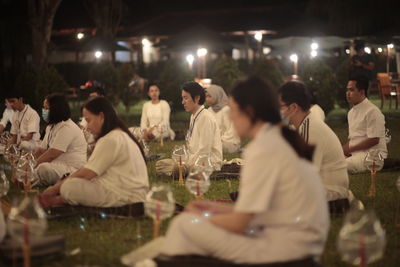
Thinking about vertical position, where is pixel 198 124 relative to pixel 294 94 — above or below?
below

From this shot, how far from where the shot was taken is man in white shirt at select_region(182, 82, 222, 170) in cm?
1000

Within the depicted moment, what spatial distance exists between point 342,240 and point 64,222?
354cm

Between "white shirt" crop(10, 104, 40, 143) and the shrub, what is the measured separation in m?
9.08

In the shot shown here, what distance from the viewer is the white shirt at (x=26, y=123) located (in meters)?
12.6

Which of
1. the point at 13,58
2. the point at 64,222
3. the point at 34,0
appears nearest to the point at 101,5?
the point at 13,58

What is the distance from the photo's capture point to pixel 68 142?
9.53m

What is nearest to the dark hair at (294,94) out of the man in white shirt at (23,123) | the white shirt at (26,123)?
the man in white shirt at (23,123)

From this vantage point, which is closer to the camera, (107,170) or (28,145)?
(107,170)

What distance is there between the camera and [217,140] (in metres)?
10.3

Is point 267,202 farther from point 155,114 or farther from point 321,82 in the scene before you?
point 321,82

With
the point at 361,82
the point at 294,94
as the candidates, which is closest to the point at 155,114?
the point at 361,82

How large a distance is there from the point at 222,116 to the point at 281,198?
8.80 m

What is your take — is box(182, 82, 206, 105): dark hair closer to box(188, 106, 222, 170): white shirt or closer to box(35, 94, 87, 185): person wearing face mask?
box(188, 106, 222, 170): white shirt

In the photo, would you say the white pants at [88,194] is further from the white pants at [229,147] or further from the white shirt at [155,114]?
the white shirt at [155,114]
